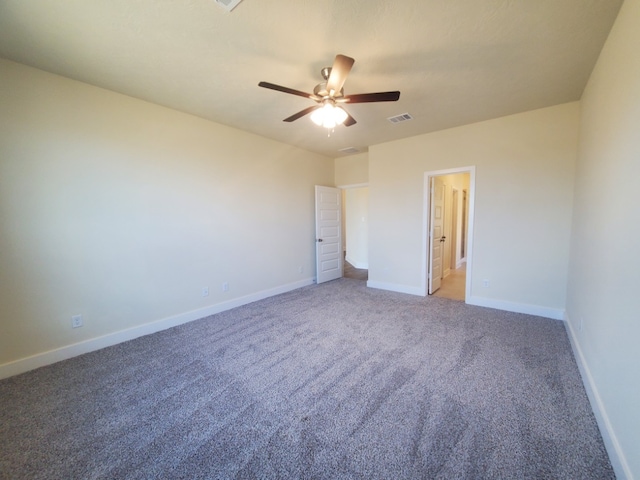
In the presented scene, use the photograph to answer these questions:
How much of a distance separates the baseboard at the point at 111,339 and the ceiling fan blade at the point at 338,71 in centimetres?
326

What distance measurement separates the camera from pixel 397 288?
4.69 m

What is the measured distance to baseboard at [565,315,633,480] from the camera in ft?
4.10

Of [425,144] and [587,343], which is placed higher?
[425,144]

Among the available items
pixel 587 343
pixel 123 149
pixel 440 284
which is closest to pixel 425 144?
pixel 440 284

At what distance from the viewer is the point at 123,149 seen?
9.18 feet

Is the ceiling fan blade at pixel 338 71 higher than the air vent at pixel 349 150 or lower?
lower

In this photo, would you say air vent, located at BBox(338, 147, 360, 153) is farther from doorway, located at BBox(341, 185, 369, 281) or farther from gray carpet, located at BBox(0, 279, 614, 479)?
gray carpet, located at BBox(0, 279, 614, 479)

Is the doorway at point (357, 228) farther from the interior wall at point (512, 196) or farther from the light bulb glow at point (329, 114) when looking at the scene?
the light bulb glow at point (329, 114)

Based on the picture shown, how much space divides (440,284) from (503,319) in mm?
1761

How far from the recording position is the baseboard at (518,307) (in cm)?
328

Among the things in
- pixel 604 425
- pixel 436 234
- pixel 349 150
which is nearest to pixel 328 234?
pixel 349 150

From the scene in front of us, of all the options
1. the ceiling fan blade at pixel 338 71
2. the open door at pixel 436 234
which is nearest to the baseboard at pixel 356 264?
the open door at pixel 436 234

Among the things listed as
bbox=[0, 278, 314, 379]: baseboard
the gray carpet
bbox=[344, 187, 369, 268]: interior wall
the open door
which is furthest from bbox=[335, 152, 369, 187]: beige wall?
the gray carpet

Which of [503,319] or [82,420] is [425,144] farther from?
[82,420]
